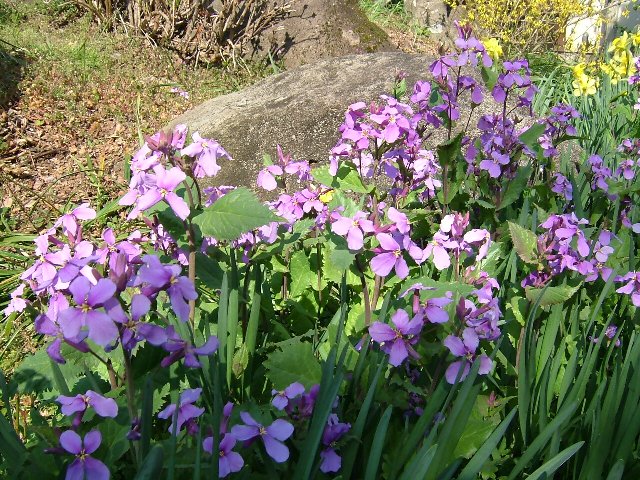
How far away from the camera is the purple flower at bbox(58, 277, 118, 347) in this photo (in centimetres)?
82

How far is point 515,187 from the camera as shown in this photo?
2.21 m

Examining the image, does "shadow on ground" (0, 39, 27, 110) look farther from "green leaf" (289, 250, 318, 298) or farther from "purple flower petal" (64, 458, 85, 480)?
"purple flower petal" (64, 458, 85, 480)

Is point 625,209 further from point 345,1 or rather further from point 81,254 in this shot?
point 345,1

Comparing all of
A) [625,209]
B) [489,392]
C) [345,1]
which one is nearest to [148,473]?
[489,392]

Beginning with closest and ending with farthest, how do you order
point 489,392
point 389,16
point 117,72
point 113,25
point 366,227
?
point 366,227 < point 489,392 < point 117,72 < point 113,25 < point 389,16

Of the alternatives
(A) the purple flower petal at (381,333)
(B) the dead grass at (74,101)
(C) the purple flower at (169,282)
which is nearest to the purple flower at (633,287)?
(A) the purple flower petal at (381,333)

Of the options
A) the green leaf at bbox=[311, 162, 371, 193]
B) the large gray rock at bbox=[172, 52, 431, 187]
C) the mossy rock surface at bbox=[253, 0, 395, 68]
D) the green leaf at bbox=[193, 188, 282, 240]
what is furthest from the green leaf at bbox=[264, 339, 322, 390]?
the mossy rock surface at bbox=[253, 0, 395, 68]

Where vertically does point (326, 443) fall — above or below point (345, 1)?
below

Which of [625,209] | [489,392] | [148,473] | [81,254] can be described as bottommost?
[489,392]

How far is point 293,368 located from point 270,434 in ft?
1.11

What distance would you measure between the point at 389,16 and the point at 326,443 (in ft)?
30.6

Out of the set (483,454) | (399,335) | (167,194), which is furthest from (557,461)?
(167,194)

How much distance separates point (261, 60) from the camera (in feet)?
20.4

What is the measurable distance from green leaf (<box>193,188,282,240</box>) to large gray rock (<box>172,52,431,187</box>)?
1.92m
